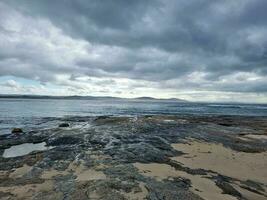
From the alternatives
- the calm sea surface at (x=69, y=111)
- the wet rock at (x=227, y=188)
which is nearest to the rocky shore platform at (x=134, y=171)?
the wet rock at (x=227, y=188)

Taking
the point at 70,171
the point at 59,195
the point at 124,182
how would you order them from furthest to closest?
the point at 70,171 → the point at 124,182 → the point at 59,195

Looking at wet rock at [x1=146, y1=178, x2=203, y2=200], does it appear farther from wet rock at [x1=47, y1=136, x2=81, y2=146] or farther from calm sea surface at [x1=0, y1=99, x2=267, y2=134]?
calm sea surface at [x1=0, y1=99, x2=267, y2=134]

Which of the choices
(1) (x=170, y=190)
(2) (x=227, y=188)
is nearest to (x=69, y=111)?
(1) (x=170, y=190)

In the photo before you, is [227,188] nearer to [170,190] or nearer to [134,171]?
[170,190]

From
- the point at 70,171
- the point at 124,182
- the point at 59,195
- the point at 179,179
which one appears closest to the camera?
the point at 59,195

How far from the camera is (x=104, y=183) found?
26.3 ft

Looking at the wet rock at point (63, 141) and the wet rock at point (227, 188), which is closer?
the wet rock at point (227, 188)

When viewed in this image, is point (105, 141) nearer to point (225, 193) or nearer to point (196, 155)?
point (196, 155)

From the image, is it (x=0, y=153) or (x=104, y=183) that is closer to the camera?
(x=104, y=183)

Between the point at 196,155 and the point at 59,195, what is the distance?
27.5ft

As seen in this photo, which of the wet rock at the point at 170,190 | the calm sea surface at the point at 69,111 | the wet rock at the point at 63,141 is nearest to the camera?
the wet rock at the point at 170,190

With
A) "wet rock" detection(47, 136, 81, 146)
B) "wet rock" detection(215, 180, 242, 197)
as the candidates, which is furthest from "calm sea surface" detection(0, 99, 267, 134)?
"wet rock" detection(215, 180, 242, 197)

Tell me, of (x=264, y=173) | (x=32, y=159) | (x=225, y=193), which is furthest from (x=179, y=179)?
(x=32, y=159)

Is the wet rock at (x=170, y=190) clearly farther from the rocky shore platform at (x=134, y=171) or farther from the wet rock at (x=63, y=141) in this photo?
the wet rock at (x=63, y=141)
